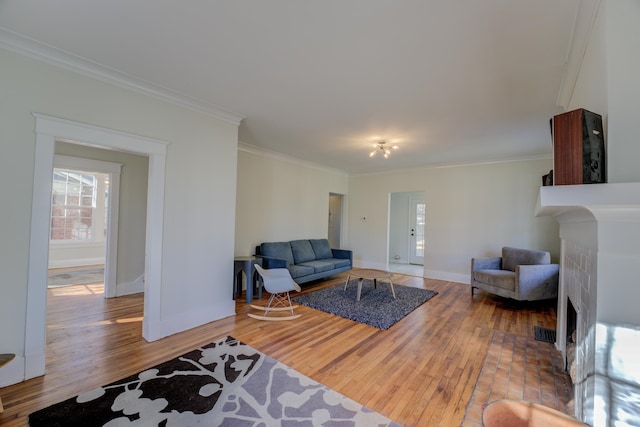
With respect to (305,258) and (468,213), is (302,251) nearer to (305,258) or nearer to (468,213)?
(305,258)

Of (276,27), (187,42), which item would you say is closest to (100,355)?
(187,42)

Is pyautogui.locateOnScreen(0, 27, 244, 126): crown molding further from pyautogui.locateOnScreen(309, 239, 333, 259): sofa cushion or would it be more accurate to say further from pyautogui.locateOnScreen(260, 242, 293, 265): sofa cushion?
pyautogui.locateOnScreen(309, 239, 333, 259): sofa cushion

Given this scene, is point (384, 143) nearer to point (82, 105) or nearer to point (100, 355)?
point (82, 105)

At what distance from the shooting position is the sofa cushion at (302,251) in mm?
5456

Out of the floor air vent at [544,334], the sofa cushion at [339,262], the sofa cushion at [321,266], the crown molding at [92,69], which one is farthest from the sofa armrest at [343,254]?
the crown molding at [92,69]

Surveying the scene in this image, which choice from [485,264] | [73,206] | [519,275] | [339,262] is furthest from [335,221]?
[73,206]

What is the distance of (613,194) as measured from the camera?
40.2 inches

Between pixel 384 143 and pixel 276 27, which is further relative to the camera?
pixel 384 143

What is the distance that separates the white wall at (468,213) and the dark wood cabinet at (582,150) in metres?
4.63

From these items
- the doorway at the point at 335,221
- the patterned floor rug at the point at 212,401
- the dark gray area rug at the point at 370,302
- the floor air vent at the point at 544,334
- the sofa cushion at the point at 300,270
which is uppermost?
the doorway at the point at 335,221

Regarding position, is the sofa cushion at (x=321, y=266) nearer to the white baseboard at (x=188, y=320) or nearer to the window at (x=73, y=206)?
the white baseboard at (x=188, y=320)

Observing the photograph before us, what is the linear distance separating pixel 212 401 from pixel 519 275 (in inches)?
169

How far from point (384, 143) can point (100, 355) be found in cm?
453

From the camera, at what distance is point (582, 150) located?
1.14 metres
